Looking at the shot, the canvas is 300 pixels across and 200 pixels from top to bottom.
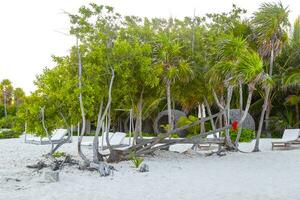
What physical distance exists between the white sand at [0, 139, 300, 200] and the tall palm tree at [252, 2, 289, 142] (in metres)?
3.94

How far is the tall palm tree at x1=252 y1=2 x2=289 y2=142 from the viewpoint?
533 inches

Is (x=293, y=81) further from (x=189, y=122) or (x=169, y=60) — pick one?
(x=169, y=60)

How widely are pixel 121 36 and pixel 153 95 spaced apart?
9.70 ft

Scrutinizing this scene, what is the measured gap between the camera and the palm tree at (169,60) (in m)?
12.0

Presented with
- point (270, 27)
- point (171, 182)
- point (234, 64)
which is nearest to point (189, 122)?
point (270, 27)

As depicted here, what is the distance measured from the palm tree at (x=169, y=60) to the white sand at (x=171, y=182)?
256 centimetres

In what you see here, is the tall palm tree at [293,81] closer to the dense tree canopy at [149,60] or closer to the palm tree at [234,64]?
the dense tree canopy at [149,60]

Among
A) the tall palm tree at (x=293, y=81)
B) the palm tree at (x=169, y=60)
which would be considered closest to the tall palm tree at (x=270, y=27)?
the palm tree at (x=169, y=60)

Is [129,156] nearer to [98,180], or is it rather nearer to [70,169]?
[70,169]

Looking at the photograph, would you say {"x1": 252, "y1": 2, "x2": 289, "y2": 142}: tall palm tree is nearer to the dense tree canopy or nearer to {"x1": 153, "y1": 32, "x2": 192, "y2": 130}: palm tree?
the dense tree canopy

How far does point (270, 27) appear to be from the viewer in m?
13.5

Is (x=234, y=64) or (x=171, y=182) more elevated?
(x=234, y=64)

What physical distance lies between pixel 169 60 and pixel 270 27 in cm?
366

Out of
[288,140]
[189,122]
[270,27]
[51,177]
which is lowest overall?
[51,177]
